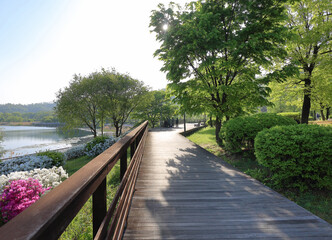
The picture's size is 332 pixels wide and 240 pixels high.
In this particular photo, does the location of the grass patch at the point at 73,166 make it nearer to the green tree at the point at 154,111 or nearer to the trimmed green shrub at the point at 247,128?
the trimmed green shrub at the point at 247,128

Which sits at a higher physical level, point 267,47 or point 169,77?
point 267,47

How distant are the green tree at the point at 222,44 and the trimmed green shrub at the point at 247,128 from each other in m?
1.73

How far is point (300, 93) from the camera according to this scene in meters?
12.6

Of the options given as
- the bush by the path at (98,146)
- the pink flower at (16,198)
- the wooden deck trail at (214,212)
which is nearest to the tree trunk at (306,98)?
the wooden deck trail at (214,212)

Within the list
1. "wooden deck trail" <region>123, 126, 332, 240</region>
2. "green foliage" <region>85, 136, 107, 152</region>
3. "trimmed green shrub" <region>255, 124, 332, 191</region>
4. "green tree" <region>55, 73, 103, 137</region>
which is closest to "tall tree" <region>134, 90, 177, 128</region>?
"green tree" <region>55, 73, 103, 137</region>

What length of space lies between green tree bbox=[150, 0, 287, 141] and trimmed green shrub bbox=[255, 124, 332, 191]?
12.4 ft

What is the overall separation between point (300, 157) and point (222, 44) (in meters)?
5.52

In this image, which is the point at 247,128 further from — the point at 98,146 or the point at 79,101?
the point at 79,101

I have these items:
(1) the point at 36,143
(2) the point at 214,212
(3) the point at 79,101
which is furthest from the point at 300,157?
(1) the point at 36,143

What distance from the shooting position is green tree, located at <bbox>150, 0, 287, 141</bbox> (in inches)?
283

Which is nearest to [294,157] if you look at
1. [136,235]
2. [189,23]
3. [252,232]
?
[252,232]

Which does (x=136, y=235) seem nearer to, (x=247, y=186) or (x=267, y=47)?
(x=247, y=186)

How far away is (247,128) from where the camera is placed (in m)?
6.10

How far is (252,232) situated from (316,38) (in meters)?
13.5
